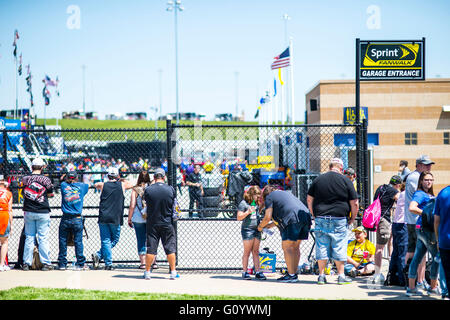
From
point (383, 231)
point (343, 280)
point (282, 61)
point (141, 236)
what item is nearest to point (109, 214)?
point (141, 236)

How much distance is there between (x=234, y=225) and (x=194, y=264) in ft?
18.1

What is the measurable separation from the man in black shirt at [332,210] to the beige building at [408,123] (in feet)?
45.2

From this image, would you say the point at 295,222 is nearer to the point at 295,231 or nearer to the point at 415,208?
the point at 295,231

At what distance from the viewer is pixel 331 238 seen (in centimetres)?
755

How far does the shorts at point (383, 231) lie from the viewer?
7.78m

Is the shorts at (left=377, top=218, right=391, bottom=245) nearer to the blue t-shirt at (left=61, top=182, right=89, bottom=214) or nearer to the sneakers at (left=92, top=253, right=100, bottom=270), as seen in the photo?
the sneakers at (left=92, top=253, right=100, bottom=270)

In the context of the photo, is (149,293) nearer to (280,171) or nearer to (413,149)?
(280,171)

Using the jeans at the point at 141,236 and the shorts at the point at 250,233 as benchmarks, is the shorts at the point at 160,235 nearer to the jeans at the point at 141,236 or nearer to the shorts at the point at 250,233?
the jeans at the point at 141,236

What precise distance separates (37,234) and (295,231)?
439cm

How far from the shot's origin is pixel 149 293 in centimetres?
691

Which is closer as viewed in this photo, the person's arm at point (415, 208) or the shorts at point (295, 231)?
the person's arm at point (415, 208)

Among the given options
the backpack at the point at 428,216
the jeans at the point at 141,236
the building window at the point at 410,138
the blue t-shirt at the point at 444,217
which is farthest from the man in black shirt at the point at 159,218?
the building window at the point at 410,138
